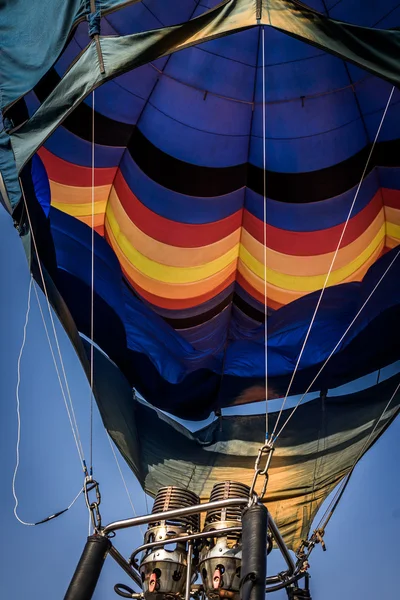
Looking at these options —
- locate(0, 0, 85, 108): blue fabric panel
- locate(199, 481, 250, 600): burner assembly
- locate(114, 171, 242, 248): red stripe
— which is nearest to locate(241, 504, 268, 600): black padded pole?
locate(199, 481, 250, 600): burner assembly

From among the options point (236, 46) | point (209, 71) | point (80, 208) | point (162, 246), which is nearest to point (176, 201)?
point (162, 246)

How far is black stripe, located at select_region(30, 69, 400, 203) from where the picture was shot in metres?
6.10

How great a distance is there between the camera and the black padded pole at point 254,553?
10.8 feet

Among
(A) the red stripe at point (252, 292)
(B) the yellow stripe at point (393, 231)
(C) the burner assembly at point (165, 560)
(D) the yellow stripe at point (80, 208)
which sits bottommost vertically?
(C) the burner assembly at point (165, 560)

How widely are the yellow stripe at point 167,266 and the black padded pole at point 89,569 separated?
110 inches

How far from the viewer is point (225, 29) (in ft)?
13.5

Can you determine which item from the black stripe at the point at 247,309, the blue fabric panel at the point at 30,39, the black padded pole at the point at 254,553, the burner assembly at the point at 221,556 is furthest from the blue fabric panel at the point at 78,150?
the black padded pole at the point at 254,553

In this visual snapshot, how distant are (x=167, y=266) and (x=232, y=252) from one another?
0.51m

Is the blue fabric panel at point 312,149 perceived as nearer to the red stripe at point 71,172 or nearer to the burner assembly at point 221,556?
the red stripe at point 71,172

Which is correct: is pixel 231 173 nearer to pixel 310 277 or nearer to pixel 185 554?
pixel 310 277

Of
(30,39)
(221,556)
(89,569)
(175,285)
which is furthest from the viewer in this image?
(175,285)

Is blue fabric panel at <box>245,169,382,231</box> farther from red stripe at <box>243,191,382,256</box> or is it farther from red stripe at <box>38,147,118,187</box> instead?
red stripe at <box>38,147,118,187</box>

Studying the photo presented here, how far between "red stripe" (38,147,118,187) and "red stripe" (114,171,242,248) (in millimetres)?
105

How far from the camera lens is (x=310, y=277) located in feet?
21.5
